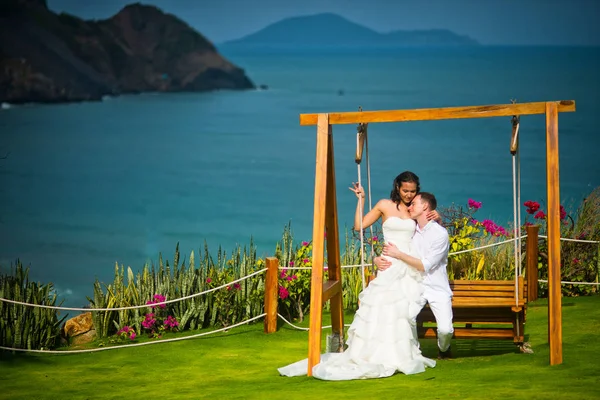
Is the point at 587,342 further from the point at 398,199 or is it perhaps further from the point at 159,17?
the point at 159,17

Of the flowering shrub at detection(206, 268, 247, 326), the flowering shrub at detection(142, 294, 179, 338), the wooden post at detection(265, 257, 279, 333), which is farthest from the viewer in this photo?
the flowering shrub at detection(206, 268, 247, 326)

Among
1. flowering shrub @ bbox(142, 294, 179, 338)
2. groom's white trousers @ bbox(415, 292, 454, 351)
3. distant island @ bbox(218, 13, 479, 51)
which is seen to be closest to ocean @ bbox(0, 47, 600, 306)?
distant island @ bbox(218, 13, 479, 51)

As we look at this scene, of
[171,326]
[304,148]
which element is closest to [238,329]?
[171,326]

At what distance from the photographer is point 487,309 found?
561cm

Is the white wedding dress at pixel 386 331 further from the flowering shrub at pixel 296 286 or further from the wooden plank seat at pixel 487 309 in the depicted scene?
the flowering shrub at pixel 296 286

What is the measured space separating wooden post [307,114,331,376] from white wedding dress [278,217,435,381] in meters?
0.15

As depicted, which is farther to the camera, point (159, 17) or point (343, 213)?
point (159, 17)

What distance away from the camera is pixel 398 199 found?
19.0 feet

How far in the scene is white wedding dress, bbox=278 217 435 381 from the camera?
17.8ft

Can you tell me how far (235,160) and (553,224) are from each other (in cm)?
2056

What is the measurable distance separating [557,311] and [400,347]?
94cm

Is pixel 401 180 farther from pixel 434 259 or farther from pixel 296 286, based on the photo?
pixel 296 286

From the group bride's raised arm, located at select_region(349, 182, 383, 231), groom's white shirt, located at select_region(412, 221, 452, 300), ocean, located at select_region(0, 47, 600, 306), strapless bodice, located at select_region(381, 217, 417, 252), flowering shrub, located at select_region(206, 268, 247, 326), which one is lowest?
flowering shrub, located at select_region(206, 268, 247, 326)

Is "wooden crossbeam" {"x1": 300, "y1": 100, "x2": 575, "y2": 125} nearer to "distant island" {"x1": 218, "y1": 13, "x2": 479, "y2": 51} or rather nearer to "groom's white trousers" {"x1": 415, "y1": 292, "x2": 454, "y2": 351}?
"groom's white trousers" {"x1": 415, "y1": 292, "x2": 454, "y2": 351}
